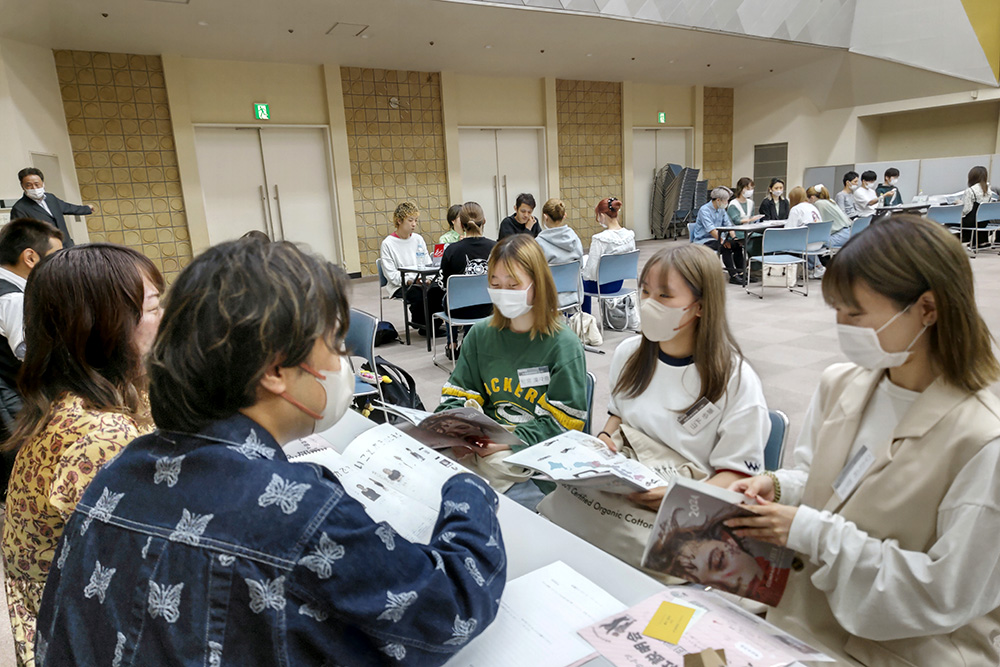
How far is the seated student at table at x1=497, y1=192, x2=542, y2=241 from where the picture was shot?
19.5ft

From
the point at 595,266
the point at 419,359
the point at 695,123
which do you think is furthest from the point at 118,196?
the point at 695,123

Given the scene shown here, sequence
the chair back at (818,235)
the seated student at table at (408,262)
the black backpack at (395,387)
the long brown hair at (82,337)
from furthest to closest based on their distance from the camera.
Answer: the chair back at (818,235) < the seated student at table at (408,262) < the black backpack at (395,387) < the long brown hair at (82,337)

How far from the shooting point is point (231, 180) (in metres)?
8.55

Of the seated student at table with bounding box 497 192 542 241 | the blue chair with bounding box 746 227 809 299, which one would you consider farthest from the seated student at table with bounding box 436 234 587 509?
the blue chair with bounding box 746 227 809 299

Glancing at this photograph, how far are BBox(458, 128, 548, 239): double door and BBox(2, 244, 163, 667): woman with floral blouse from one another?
9465mm

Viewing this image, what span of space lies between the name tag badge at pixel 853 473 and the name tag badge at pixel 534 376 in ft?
3.25

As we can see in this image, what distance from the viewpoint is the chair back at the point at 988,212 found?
8.32m

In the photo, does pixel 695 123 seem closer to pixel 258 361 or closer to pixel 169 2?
pixel 169 2

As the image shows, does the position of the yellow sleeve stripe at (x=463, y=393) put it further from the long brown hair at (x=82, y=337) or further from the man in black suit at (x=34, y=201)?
the man in black suit at (x=34, y=201)

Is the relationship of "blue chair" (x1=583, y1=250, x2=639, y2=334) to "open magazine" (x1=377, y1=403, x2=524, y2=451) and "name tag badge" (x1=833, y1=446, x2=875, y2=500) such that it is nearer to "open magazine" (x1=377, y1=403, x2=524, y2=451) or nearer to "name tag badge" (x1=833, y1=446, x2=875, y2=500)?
"open magazine" (x1=377, y1=403, x2=524, y2=451)

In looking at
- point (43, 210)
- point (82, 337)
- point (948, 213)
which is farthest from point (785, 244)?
point (43, 210)

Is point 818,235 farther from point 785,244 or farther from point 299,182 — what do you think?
point 299,182

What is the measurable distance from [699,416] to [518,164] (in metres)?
9.97

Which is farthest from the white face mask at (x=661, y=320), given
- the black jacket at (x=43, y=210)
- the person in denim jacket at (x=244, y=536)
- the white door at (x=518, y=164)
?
the white door at (x=518, y=164)
